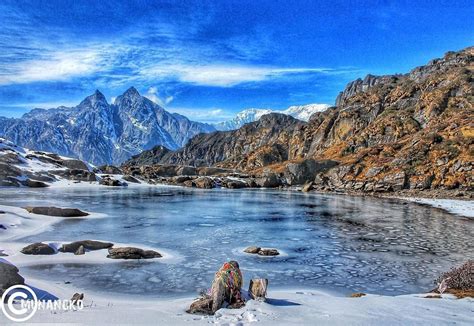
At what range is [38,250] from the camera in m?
24.2

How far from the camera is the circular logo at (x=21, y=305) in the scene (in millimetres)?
10944

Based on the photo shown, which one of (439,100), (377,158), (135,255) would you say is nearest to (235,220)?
(135,255)

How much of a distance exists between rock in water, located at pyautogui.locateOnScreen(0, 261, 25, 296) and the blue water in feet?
14.5

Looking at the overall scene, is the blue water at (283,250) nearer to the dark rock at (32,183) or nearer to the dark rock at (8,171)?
the dark rock at (32,183)

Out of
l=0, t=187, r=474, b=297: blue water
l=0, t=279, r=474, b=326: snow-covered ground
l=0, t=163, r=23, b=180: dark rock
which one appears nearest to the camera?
l=0, t=279, r=474, b=326: snow-covered ground

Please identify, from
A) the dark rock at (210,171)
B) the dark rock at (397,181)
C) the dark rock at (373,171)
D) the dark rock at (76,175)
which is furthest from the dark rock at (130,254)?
the dark rock at (210,171)

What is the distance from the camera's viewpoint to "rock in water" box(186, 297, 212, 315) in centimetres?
1320

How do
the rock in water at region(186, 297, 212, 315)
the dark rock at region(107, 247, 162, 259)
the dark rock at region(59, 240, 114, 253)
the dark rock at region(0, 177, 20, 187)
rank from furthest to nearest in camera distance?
the dark rock at region(0, 177, 20, 187), the dark rock at region(59, 240, 114, 253), the dark rock at region(107, 247, 162, 259), the rock in water at region(186, 297, 212, 315)

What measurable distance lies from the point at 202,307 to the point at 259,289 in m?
2.35

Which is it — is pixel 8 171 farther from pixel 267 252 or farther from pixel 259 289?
pixel 259 289

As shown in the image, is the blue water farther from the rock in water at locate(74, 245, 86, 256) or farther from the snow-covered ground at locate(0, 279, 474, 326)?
the snow-covered ground at locate(0, 279, 474, 326)

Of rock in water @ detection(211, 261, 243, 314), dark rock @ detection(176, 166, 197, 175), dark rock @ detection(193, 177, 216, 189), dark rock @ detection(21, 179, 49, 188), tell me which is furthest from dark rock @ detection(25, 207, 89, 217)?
dark rock @ detection(176, 166, 197, 175)

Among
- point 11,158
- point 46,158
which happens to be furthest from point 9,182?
point 46,158

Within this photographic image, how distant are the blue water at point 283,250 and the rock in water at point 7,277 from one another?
4416 mm
